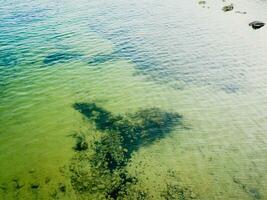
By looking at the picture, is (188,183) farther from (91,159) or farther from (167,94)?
(167,94)

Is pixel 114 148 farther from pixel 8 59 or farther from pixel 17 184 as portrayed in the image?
pixel 8 59

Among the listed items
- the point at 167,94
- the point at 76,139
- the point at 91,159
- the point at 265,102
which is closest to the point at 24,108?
the point at 76,139

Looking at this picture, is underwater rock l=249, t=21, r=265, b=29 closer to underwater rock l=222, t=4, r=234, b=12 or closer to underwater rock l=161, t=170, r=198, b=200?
underwater rock l=222, t=4, r=234, b=12

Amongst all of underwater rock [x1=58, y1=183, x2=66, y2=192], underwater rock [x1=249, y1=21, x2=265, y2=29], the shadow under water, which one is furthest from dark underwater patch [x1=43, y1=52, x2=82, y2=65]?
underwater rock [x1=249, y1=21, x2=265, y2=29]

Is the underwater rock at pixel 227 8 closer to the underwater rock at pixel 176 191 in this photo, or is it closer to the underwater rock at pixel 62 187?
the underwater rock at pixel 176 191

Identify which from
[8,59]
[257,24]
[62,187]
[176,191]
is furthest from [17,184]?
[257,24]
